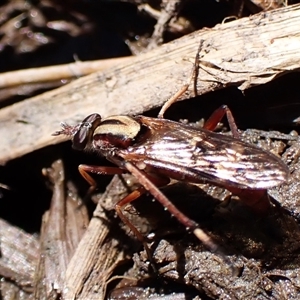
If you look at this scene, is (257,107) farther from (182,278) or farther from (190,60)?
(182,278)

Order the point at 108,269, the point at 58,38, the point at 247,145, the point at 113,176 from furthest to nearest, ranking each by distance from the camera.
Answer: the point at 58,38
the point at 113,176
the point at 108,269
the point at 247,145

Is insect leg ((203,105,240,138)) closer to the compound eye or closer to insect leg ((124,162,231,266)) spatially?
insect leg ((124,162,231,266))

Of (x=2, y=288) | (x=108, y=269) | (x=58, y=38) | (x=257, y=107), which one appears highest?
(x=58, y=38)

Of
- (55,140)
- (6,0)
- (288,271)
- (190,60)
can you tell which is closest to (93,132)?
(55,140)

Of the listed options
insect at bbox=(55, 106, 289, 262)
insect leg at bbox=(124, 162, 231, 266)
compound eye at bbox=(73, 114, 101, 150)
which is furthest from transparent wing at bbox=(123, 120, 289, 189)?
compound eye at bbox=(73, 114, 101, 150)

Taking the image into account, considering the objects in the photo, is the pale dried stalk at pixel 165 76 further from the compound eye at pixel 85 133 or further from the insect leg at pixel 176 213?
the insect leg at pixel 176 213

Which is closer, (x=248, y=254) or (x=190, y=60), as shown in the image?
(x=248, y=254)

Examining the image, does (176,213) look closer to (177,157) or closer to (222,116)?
(177,157)

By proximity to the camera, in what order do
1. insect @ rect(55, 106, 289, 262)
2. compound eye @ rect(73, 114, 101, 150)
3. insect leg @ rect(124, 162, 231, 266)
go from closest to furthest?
insect leg @ rect(124, 162, 231, 266) < insect @ rect(55, 106, 289, 262) < compound eye @ rect(73, 114, 101, 150)
